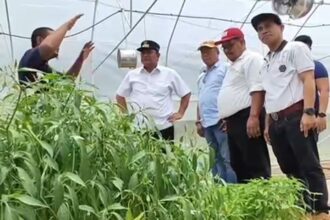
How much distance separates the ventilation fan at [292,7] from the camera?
15.4 feet

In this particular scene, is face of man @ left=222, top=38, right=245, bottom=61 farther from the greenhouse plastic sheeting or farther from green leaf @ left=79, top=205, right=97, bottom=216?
green leaf @ left=79, top=205, right=97, bottom=216

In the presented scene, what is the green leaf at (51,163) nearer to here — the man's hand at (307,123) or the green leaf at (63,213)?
the green leaf at (63,213)

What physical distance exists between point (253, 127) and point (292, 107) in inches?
12.5

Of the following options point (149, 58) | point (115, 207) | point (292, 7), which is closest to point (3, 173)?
point (115, 207)

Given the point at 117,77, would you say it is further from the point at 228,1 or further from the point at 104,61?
the point at 228,1

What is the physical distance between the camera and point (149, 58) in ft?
11.9

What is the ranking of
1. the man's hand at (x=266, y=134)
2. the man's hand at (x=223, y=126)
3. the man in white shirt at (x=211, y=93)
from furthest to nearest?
the man in white shirt at (x=211, y=93) < the man's hand at (x=223, y=126) < the man's hand at (x=266, y=134)

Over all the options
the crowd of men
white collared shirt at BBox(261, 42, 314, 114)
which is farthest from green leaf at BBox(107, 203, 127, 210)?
white collared shirt at BBox(261, 42, 314, 114)

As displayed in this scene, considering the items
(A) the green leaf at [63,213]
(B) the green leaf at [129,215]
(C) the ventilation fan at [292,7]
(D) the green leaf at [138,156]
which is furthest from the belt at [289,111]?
(C) the ventilation fan at [292,7]

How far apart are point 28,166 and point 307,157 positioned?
170cm

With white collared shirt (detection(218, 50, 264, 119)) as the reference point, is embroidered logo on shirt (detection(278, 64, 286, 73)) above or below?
above

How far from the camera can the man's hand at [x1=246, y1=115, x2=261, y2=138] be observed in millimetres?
2764

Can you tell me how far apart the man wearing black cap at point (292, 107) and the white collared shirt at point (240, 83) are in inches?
8.8

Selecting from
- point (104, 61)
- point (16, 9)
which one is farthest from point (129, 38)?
point (16, 9)
